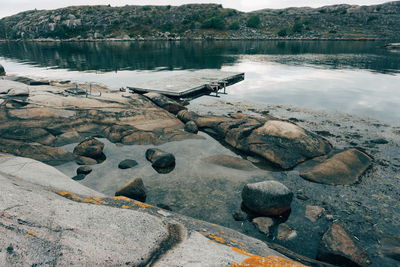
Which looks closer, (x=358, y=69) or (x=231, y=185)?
(x=231, y=185)

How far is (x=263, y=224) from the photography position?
26.0 feet

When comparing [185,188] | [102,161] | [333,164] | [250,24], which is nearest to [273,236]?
[185,188]

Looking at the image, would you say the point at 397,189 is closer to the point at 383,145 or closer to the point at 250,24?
the point at 383,145

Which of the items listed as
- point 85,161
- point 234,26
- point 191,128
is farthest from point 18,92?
point 234,26

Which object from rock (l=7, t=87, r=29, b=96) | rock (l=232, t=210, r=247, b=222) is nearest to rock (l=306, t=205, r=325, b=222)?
rock (l=232, t=210, r=247, b=222)

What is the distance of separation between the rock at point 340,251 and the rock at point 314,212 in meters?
1.05

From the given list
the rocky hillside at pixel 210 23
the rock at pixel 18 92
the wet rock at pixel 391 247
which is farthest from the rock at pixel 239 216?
the rocky hillside at pixel 210 23

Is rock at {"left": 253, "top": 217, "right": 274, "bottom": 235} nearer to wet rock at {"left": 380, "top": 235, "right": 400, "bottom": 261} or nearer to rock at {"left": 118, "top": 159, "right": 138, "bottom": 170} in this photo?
wet rock at {"left": 380, "top": 235, "right": 400, "bottom": 261}

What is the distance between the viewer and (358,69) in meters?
39.0

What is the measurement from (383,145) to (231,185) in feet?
30.9

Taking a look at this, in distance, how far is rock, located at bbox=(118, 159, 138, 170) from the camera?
11.1 metres

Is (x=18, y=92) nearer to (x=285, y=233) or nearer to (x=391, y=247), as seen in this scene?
(x=285, y=233)

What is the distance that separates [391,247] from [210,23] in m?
127

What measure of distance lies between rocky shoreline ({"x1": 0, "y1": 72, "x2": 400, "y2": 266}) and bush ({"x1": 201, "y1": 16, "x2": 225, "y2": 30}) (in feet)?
367
